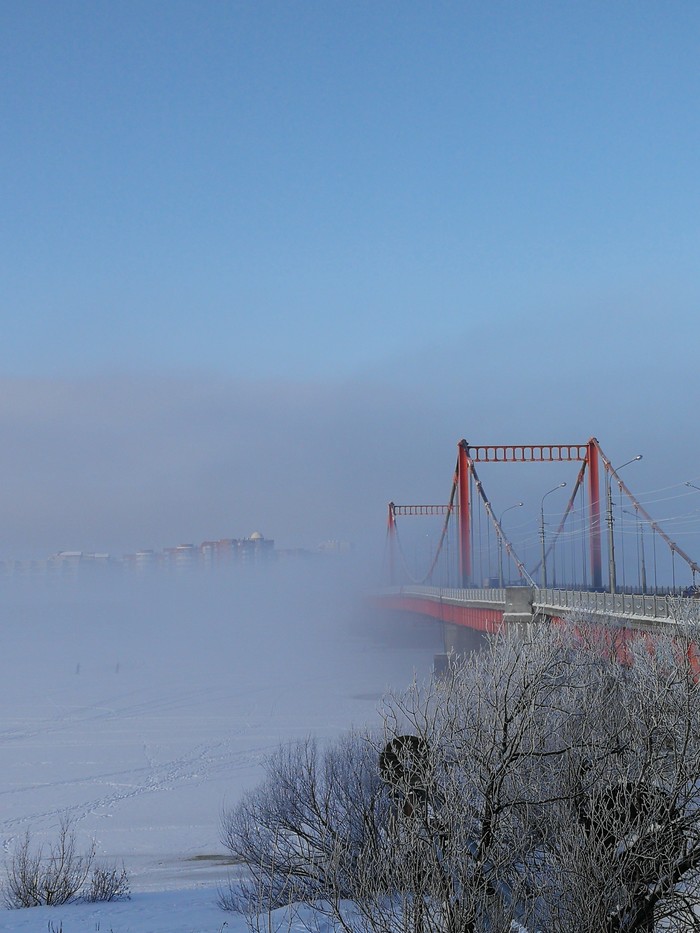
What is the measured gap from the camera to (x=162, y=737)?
5378 cm

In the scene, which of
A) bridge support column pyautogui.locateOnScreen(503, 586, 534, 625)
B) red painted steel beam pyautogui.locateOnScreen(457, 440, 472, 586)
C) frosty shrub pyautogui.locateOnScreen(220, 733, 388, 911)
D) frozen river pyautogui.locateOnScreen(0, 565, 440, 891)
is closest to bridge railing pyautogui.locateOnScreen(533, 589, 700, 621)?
bridge support column pyautogui.locateOnScreen(503, 586, 534, 625)

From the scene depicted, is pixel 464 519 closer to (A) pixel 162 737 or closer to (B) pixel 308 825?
(A) pixel 162 737

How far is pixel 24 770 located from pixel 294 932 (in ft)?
112

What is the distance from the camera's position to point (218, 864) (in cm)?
2803

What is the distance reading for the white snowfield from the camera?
84.7 ft

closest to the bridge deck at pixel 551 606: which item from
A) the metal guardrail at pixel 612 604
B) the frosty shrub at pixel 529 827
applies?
the metal guardrail at pixel 612 604

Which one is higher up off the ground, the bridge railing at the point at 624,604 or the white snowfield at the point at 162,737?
the bridge railing at the point at 624,604

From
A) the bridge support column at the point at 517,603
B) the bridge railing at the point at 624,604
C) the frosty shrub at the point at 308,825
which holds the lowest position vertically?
the frosty shrub at the point at 308,825

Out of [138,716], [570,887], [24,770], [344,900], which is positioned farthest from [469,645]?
[570,887]

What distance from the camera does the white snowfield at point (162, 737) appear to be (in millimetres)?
25812

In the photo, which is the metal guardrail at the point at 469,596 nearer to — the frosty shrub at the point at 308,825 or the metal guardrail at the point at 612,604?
the metal guardrail at the point at 612,604

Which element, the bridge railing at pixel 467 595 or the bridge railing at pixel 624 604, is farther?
the bridge railing at pixel 467 595

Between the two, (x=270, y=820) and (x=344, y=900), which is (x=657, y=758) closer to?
(x=344, y=900)

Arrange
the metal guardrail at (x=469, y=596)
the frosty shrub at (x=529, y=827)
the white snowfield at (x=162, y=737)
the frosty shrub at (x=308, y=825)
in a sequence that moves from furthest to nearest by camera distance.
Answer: the metal guardrail at (x=469, y=596)
the white snowfield at (x=162, y=737)
the frosty shrub at (x=308, y=825)
the frosty shrub at (x=529, y=827)
